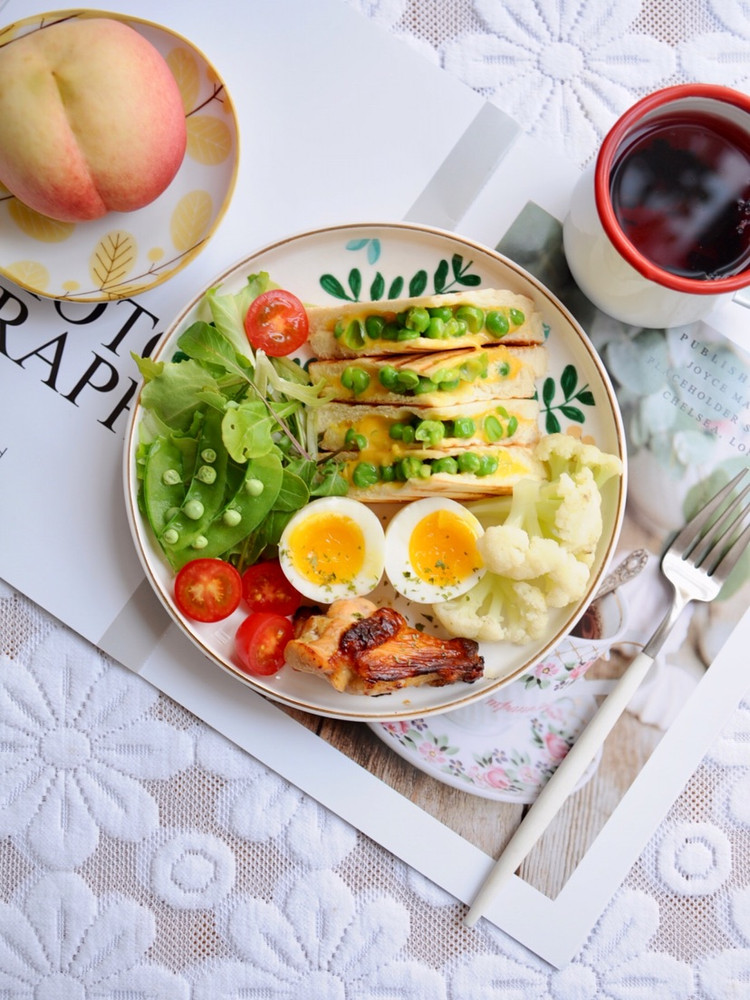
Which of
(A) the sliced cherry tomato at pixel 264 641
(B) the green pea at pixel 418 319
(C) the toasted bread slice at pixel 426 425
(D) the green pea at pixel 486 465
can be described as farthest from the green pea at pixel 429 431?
(A) the sliced cherry tomato at pixel 264 641

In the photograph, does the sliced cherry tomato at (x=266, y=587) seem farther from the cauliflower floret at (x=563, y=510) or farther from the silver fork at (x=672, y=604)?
the silver fork at (x=672, y=604)

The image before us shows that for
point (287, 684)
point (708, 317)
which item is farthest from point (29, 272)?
point (708, 317)

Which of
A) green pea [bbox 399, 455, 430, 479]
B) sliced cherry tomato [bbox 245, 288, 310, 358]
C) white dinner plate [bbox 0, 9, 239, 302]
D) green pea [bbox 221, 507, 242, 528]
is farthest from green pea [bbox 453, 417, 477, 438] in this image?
white dinner plate [bbox 0, 9, 239, 302]

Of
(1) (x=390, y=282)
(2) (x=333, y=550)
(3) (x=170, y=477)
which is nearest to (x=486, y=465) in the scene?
(2) (x=333, y=550)

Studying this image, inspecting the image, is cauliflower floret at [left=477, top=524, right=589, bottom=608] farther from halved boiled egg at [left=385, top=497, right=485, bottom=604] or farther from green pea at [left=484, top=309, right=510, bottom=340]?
green pea at [left=484, top=309, right=510, bottom=340]

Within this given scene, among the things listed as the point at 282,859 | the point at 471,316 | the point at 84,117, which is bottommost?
the point at 282,859

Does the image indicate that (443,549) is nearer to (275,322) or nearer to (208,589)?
(208,589)
